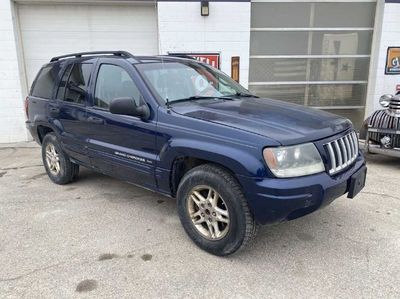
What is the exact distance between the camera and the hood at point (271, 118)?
2775 millimetres

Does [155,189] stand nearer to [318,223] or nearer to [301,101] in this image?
[318,223]

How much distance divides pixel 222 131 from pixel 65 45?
6.47m

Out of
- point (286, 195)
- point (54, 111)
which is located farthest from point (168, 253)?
point (54, 111)

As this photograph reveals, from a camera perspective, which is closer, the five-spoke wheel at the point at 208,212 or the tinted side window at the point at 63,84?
the five-spoke wheel at the point at 208,212

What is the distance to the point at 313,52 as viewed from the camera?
8297 mm

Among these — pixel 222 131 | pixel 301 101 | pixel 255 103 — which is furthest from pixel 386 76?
pixel 222 131

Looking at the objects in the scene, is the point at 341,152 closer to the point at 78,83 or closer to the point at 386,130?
the point at 386,130

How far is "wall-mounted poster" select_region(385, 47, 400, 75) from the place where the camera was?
7898 mm

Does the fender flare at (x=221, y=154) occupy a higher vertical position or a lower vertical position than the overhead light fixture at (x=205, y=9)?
lower

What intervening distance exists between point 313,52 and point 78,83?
5991mm

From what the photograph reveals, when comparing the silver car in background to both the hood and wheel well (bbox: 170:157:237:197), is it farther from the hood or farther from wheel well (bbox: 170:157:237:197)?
wheel well (bbox: 170:157:237:197)

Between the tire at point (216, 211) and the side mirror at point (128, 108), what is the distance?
2.44ft

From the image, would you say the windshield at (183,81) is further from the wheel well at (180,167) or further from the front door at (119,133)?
the wheel well at (180,167)

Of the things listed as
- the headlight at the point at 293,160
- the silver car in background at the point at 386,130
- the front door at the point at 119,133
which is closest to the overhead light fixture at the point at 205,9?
the silver car in background at the point at 386,130
